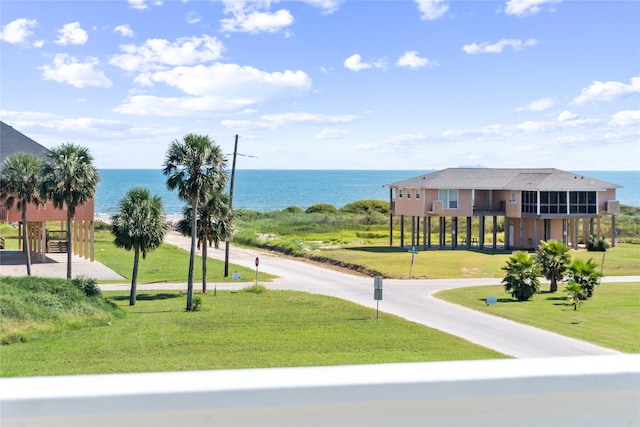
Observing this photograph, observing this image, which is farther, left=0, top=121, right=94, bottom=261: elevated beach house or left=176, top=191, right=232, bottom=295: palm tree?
left=0, top=121, right=94, bottom=261: elevated beach house

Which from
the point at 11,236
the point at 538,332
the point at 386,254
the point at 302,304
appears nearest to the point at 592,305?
the point at 538,332

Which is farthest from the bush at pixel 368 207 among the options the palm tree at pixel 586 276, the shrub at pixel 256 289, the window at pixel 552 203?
the palm tree at pixel 586 276

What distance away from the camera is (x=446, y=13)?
1675cm

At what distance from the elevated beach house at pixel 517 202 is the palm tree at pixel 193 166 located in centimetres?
2650

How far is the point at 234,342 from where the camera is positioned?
2055cm

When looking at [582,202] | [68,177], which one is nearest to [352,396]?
[68,177]

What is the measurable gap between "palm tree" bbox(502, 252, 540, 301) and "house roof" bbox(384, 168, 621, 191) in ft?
64.2

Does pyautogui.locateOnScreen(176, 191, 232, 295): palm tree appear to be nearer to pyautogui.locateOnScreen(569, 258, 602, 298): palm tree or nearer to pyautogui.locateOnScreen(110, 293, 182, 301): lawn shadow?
pyautogui.locateOnScreen(110, 293, 182, 301): lawn shadow

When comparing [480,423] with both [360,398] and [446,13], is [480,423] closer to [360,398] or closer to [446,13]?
[360,398]

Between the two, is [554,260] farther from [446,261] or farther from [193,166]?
[193,166]

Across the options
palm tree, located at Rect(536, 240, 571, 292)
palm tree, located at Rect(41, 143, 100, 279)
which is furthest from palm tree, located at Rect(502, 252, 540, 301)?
palm tree, located at Rect(41, 143, 100, 279)

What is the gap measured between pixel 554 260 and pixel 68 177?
22.9 meters

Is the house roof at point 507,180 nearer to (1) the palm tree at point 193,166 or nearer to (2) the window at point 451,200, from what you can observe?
(2) the window at point 451,200

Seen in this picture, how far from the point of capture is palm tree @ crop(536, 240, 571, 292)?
32125mm
